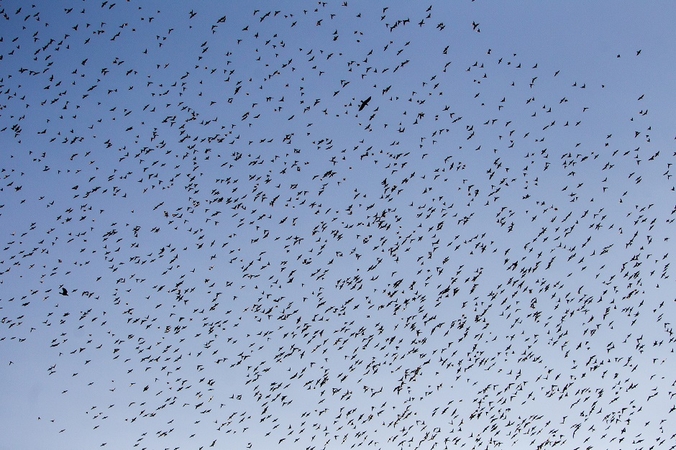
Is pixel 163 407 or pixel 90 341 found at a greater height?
pixel 90 341

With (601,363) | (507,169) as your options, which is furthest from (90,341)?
(601,363)

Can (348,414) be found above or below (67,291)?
below

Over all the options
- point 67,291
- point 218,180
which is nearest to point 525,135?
point 218,180

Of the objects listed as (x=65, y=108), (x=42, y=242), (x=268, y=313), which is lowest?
(x=268, y=313)

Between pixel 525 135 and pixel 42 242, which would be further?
pixel 42 242

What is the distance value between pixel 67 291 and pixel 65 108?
7.76 metres

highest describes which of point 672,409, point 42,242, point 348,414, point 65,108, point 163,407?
point 65,108

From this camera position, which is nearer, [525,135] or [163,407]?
[525,135]

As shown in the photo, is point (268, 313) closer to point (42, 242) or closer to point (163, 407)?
point (163, 407)

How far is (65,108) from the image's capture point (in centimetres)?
2733

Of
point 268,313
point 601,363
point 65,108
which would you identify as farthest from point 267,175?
point 601,363

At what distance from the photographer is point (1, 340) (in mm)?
28109

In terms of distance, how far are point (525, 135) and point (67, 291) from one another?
787 inches

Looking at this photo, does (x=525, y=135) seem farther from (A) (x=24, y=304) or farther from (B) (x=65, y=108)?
(A) (x=24, y=304)
